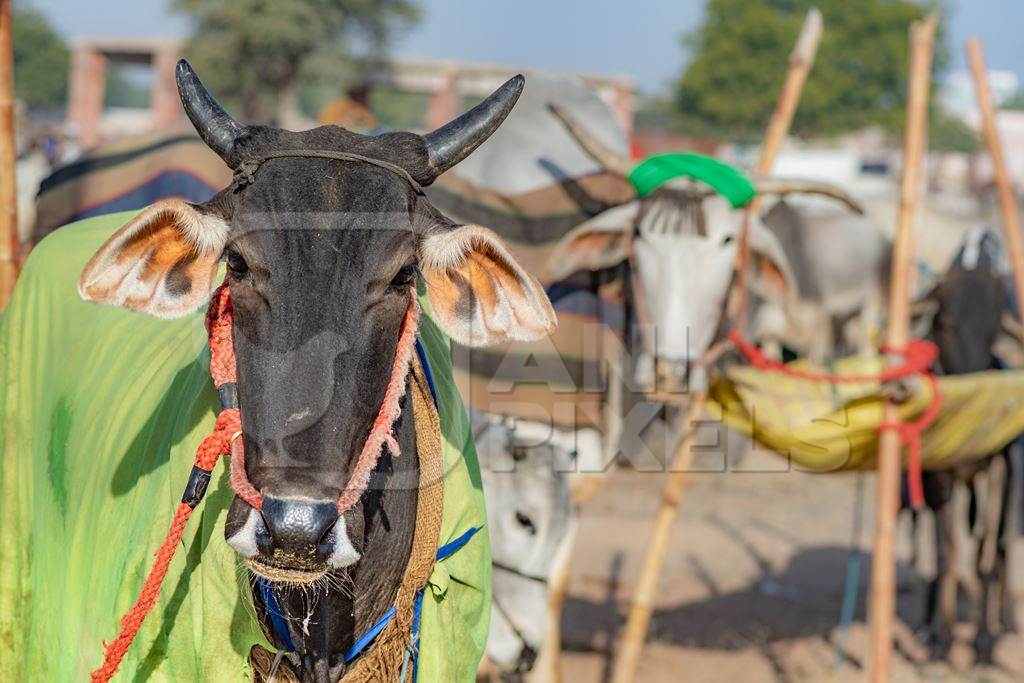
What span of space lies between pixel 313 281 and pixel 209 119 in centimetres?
46

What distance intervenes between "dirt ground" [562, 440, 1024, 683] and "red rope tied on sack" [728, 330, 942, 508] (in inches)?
16.3

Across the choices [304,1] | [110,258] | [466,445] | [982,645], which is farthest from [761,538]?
[304,1]

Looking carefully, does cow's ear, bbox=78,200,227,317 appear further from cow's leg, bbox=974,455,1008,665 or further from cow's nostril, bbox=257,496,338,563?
cow's leg, bbox=974,455,1008,665

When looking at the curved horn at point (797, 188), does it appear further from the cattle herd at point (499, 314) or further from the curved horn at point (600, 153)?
the curved horn at point (600, 153)

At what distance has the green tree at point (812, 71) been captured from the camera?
29.1 metres

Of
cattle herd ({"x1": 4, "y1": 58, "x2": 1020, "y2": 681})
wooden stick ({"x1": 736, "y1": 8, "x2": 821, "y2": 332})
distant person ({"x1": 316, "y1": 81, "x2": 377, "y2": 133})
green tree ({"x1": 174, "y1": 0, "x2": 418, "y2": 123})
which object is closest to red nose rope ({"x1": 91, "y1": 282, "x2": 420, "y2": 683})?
cattle herd ({"x1": 4, "y1": 58, "x2": 1020, "y2": 681})

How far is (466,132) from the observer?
2.29 meters

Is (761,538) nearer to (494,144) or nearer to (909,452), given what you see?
(909,452)

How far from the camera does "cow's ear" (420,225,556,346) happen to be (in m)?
2.24

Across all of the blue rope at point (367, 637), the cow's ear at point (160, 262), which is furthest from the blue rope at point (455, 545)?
the cow's ear at point (160, 262)

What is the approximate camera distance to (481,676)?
4.72 meters

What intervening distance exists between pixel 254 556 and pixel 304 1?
19.5 m

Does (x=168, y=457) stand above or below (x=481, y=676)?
above

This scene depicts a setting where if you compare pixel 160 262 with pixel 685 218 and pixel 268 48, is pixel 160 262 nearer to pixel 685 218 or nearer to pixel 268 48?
pixel 685 218
